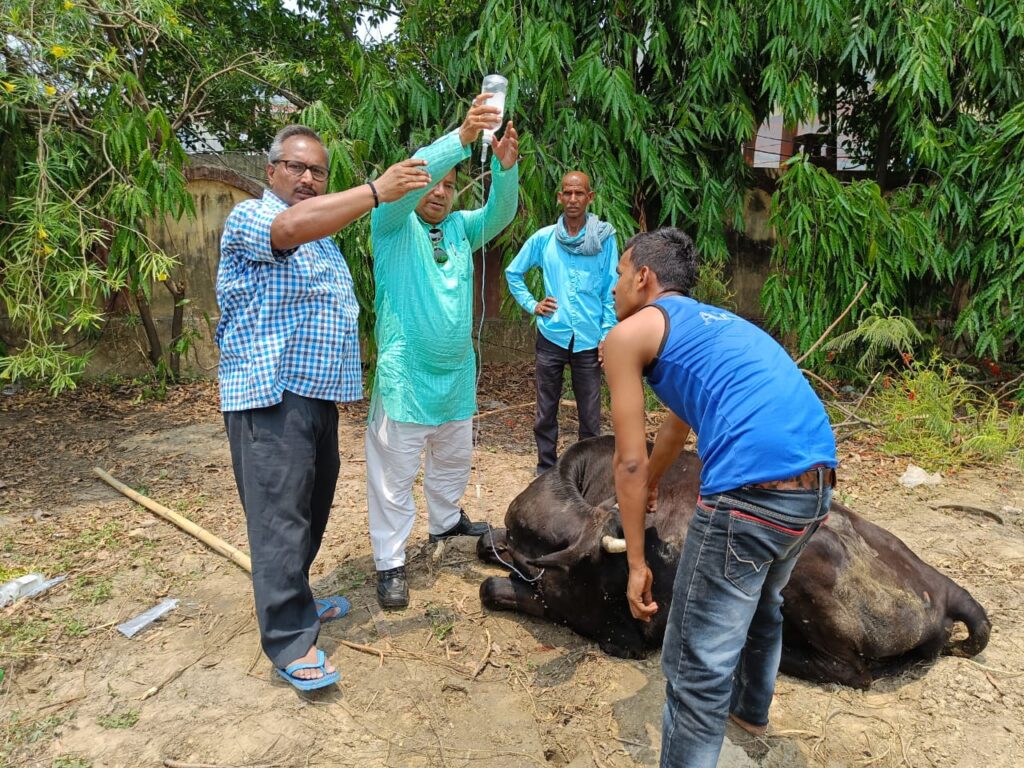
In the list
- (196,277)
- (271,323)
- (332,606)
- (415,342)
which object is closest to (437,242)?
(415,342)

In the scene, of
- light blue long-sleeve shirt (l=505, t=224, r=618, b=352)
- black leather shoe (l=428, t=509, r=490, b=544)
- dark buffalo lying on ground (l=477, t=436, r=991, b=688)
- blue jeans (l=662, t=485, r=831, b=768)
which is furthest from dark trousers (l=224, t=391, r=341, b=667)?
light blue long-sleeve shirt (l=505, t=224, r=618, b=352)

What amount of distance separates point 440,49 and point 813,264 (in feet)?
12.7

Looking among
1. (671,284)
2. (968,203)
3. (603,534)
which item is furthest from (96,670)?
(968,203)

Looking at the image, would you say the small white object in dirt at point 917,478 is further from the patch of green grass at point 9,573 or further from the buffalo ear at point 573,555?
the patch of green grass at point 9,573

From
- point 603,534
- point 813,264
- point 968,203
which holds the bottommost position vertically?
point 603,534

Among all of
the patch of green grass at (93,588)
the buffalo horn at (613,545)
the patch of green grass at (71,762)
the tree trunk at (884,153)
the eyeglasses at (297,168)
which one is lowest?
the patch of green grass at (71,762)

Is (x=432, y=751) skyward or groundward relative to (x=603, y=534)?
groundward

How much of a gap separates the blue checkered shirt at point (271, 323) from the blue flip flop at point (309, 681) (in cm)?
98

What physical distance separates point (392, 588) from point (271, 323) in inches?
56.2

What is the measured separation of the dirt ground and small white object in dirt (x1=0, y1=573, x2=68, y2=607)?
0.06 m

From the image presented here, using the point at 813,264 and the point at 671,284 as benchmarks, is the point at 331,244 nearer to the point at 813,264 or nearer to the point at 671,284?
the point at 671,284

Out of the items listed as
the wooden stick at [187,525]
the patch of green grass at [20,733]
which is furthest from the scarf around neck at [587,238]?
the patch of green grass at [20,733]

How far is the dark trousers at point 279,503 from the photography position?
267 cm

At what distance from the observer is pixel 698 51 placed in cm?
639
